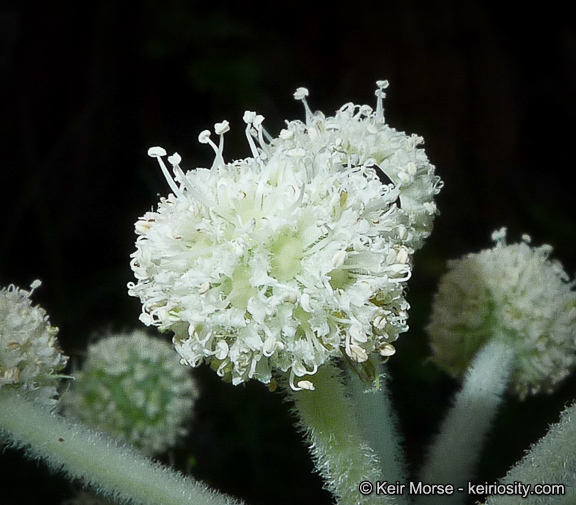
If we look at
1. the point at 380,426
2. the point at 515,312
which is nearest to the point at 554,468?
the point at 380,426

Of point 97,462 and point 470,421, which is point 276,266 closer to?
point 97,462

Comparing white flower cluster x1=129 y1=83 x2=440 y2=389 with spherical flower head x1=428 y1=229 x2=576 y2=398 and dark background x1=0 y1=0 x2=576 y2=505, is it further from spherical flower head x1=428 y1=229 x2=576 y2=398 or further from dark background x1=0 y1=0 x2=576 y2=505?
dark background x1=0 y1=0 x2=576 y2=505

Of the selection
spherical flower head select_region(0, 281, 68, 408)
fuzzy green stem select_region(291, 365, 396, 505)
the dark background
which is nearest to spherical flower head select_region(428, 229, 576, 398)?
fuzzy green stem select_region(291, 365, 396, 505)


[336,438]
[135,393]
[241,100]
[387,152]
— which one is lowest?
[135,393]

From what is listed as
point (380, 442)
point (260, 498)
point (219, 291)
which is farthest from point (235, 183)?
point (260, 498)

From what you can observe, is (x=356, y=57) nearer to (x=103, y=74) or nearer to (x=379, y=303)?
(x=103, y=74)

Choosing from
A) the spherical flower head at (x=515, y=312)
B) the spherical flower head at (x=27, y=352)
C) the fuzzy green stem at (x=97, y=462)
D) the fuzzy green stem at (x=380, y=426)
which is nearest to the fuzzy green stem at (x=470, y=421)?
the spherical flower head at (x=515, y=312)
